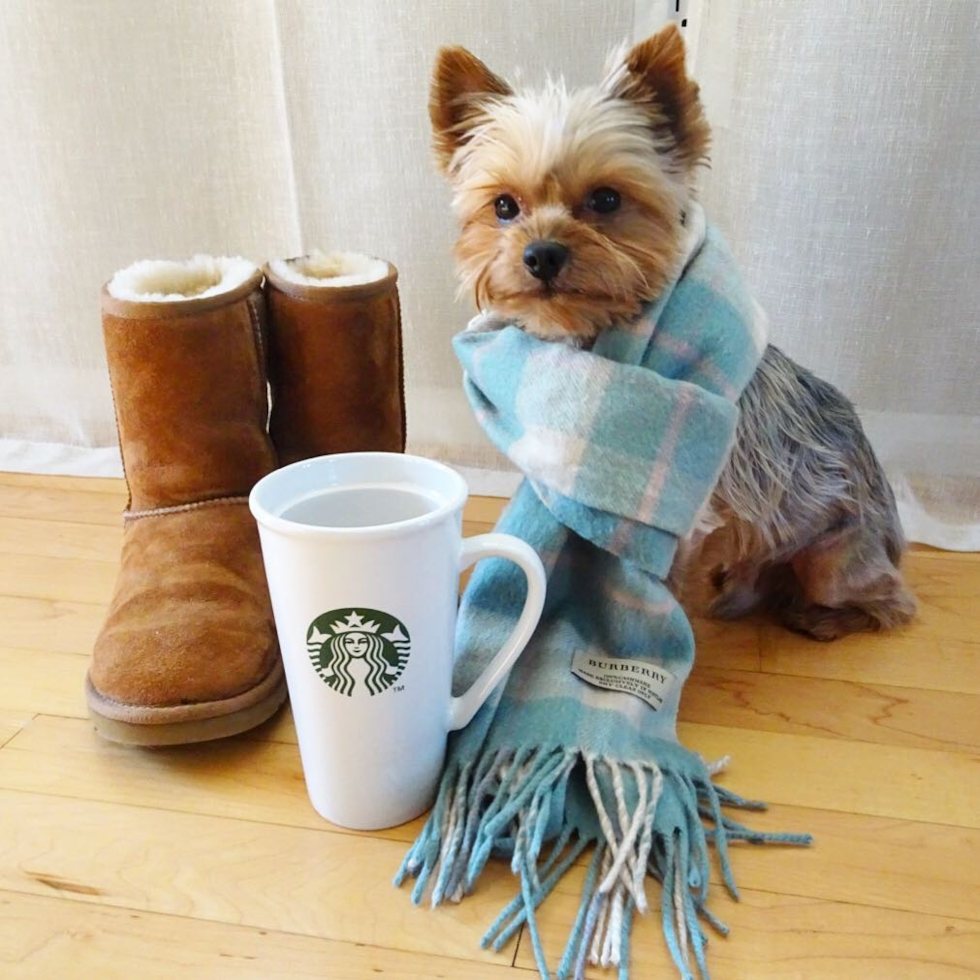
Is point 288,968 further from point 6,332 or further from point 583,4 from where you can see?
point 6,332

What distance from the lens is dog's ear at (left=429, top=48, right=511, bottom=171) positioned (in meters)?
0.91

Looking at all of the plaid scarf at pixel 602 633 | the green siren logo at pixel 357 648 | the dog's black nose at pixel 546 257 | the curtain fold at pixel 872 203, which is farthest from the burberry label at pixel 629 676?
the curtain fold at pixel 872 203

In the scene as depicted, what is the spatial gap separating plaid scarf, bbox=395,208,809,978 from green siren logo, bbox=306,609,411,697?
0.45ft

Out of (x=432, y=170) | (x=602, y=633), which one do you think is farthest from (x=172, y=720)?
(x=432, y=170)

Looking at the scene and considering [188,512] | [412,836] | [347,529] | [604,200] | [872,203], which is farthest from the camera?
[872,203]

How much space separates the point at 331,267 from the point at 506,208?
25 centimetres

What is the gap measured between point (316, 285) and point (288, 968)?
64cm

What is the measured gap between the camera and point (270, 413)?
112 centimetres

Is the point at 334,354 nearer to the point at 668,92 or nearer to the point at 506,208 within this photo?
the point at 506,208

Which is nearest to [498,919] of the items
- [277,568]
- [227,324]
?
[277,568]

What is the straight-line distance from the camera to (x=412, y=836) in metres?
0.77

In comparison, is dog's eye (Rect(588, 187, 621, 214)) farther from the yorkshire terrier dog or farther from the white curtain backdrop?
the white curtain backdrop

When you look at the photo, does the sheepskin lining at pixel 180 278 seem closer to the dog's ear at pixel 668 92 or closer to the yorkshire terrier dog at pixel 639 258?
the yorkshire terrier dog at pixel 639 258

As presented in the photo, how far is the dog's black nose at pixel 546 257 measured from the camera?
83cm
